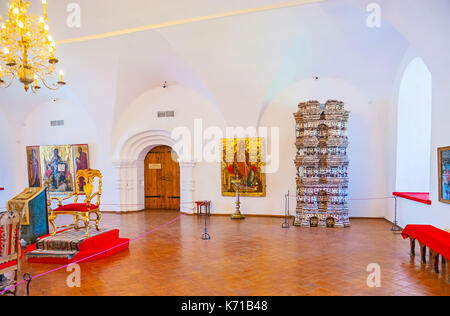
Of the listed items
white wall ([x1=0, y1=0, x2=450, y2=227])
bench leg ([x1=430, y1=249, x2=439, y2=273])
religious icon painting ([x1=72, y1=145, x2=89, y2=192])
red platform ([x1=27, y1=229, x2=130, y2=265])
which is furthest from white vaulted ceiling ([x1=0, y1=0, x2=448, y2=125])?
red platform ([x1=27, y1=229, x2=130, y2=265])

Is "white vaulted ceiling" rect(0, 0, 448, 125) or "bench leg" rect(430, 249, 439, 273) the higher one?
"white vaulted ceiling" rect(0, 0, 448, 125)

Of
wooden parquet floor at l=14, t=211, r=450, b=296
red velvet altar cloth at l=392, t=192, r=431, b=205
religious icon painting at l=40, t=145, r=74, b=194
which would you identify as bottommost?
wooden parquet floor at l=14, t=211, r=450, b=296

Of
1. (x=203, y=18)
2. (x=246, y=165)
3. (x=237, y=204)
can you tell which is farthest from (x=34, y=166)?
(x=203, y=18)

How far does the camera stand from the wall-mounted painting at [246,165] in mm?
9906

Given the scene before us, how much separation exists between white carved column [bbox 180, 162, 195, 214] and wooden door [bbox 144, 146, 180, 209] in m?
0.74

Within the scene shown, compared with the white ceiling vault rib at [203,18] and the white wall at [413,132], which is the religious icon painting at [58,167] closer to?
the white ceiling vault rib at [203,18]

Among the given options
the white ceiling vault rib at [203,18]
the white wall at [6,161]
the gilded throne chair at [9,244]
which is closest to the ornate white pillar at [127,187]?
the white ceiling vault rib at [203,18]

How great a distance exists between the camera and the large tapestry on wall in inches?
460

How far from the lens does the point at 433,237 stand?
179 inches

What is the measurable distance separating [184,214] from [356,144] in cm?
575

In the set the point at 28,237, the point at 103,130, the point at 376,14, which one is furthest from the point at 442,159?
the point at 103,130

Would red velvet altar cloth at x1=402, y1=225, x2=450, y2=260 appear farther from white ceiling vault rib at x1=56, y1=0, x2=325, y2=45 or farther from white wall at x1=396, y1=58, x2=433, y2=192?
white ceiling vault rib at x1=56, y1=0, x2=325, y2=45

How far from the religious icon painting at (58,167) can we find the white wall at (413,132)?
10.8 meters

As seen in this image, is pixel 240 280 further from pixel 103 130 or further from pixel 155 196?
pixel 103 130
